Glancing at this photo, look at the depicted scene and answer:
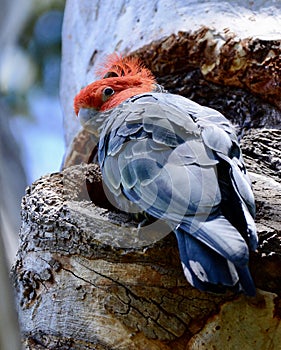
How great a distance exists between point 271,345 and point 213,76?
3.53 feet

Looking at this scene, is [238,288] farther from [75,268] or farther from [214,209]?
[75,268]

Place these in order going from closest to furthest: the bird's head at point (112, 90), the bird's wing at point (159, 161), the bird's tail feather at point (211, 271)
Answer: the bird's tail feather at point (211, 271) < the bird's wing at point (159, 161) < the bird's head at point (112, 90)

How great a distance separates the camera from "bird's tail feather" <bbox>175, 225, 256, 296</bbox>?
127cm

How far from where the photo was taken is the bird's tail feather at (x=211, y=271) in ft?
4.18

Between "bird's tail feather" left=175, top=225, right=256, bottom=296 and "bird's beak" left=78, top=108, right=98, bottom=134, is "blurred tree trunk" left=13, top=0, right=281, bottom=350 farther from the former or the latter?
"bird's beak" left=78, top=108, right=98, bottom=134

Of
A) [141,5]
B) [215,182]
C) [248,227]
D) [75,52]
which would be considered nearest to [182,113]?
[215,182]

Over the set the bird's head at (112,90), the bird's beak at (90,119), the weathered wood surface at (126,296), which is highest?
the bird's head at (112,90)

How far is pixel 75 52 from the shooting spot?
2.68m

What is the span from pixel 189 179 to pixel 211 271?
0.26 meters

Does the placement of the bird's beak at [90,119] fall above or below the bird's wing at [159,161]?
below

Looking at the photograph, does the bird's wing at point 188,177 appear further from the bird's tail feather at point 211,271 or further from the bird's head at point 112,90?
the bird's head at point 112,90

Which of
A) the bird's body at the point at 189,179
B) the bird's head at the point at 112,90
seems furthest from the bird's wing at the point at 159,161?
the bird's head at the point at 112,90

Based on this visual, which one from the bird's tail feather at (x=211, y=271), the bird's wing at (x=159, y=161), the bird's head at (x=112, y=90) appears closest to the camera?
the bird's tail feather at (x=211, y=271)

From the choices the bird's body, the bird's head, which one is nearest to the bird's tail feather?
the bird's body
